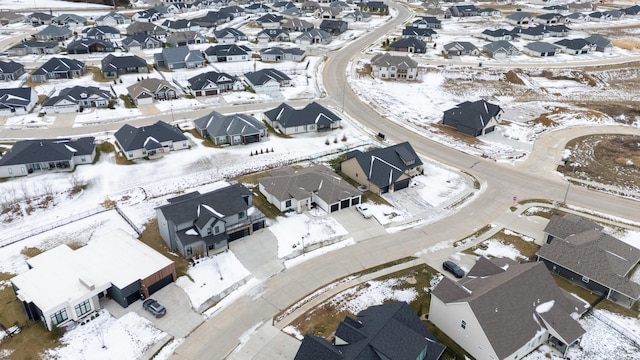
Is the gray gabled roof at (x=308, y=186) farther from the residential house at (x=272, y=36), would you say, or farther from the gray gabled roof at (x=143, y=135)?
the residential house at (x=272, y=36)

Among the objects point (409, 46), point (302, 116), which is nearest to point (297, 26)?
point (409, 46)

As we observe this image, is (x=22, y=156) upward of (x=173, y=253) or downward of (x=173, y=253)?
upward

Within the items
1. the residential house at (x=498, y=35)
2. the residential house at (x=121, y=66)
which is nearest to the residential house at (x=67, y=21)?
the residential house at (x=121, y=66)

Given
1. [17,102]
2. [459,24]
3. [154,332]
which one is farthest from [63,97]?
[459,24]

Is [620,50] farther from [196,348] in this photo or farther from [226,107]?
[196,348]

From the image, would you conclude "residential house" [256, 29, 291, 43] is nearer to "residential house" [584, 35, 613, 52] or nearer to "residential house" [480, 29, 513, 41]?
"residential house" [480, 29, 513, 41]

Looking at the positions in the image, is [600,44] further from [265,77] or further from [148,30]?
[148,30]
